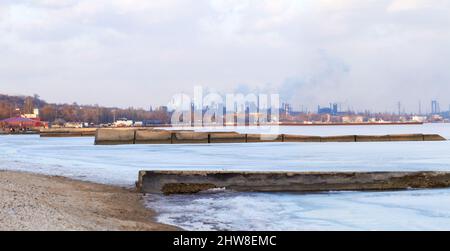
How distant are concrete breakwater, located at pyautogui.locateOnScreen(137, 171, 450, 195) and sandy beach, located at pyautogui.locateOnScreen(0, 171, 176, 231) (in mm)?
866

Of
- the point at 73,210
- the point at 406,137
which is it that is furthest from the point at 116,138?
the point at 73,210

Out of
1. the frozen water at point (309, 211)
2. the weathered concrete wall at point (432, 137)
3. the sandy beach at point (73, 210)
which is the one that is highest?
the sandy beach at point (73, 210)

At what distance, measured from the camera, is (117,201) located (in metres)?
14.8

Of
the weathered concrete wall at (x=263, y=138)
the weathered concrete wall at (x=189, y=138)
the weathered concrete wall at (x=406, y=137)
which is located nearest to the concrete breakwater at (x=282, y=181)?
the weathered concrete wall at (x=189, y=138)

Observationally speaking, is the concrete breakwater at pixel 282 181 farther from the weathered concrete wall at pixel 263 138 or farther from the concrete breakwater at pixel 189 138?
the weathered concrete wall at pixel 263 138

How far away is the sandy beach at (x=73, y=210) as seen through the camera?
9289mm

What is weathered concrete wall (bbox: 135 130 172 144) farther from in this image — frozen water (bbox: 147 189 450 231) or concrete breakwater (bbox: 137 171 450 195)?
frozen water (bbox: 147 189 450 231)

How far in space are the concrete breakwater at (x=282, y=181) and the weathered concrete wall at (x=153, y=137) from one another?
47.6 meters

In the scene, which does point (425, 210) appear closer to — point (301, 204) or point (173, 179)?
point (301, 204)

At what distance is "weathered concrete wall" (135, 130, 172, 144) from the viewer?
211ft

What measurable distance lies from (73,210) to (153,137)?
53305mm

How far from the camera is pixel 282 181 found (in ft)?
55.6
